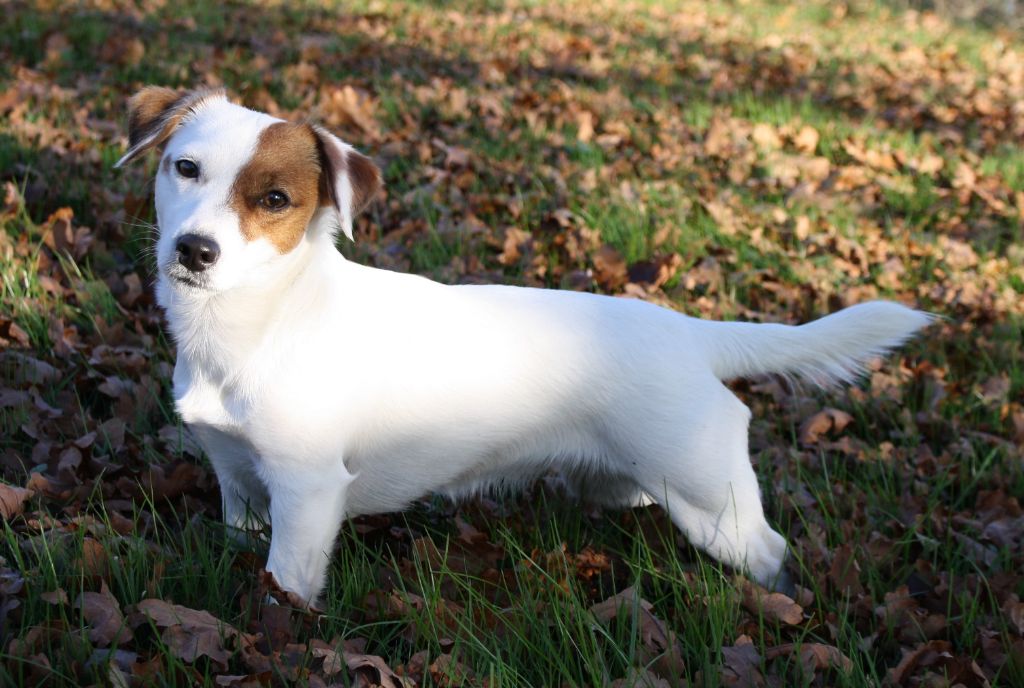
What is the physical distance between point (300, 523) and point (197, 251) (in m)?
0.80

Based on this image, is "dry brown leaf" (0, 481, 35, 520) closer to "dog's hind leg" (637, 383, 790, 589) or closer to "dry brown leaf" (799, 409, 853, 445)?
"dog's hind leg" (637, 383, 790, 589)

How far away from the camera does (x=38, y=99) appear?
5.84 meters

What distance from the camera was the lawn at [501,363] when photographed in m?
2.46

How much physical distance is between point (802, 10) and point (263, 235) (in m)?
16.6

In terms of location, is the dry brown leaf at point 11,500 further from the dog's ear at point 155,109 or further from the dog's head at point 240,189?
the dog's ear at point 155,109

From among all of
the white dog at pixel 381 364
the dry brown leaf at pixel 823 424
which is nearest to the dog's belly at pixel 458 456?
the white dog at pixel 381 364

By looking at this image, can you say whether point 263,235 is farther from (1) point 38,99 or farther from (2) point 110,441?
(1) point 38,99

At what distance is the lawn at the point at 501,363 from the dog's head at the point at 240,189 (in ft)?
2.66

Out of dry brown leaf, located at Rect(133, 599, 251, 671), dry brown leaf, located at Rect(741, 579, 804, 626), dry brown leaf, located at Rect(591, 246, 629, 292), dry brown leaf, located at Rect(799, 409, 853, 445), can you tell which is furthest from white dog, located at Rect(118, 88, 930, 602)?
dry brown leaf, located at Rect(591, 246, 629, 292)

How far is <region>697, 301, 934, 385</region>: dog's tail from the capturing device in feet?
9.58

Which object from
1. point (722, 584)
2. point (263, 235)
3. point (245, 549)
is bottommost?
point (245, 549)

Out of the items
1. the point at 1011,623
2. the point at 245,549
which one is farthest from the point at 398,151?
the point at 1011,623

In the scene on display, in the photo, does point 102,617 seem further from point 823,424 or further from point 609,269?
point 609,269

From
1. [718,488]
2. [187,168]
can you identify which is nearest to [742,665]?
[718,488]
